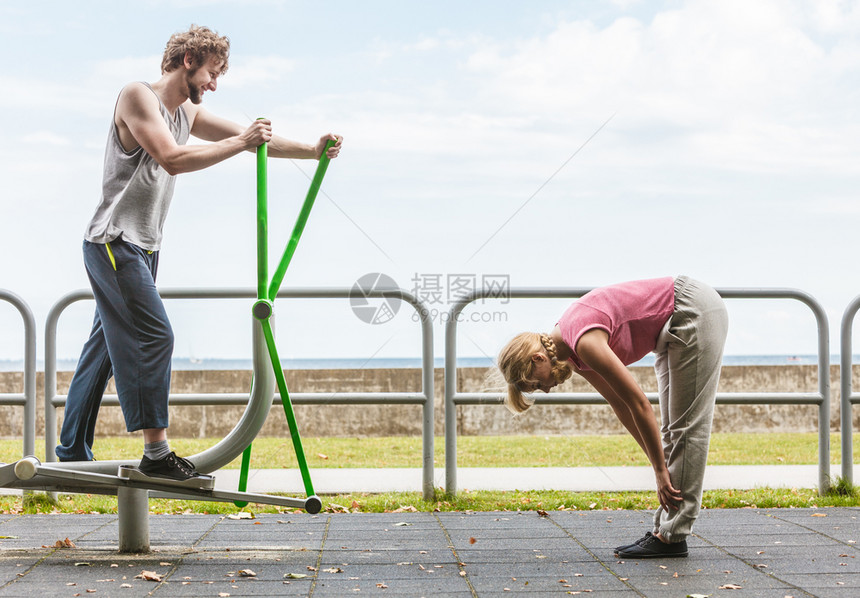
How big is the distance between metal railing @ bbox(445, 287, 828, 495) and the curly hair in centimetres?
173

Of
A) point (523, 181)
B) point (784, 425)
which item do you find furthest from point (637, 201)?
point (784, 425)

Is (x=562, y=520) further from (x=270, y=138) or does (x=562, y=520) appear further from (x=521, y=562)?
(x=270, y=138)

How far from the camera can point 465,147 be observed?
34.2m

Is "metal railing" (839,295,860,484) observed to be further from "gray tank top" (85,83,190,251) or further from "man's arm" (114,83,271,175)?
"gray tank top" (85,83,190,251)

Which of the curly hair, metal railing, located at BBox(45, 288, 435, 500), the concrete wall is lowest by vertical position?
the concrete wall

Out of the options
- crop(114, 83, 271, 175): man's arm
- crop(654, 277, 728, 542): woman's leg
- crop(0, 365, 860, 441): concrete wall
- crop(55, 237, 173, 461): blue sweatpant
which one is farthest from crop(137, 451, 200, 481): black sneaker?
crop(0, 365, 860, 441): concrete wall

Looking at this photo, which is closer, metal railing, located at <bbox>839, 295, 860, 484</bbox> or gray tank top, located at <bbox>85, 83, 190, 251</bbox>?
gray tank top, located at <bbox>85, 83, 190, 251</bbox>

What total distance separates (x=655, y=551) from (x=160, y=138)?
205cm

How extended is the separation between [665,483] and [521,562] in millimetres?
531

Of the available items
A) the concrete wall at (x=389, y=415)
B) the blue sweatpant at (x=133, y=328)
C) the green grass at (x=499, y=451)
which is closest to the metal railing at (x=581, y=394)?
the blue sweatpant at (x=133, y=328)

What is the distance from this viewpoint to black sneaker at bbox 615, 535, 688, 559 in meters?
2.72

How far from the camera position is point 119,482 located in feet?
8.38

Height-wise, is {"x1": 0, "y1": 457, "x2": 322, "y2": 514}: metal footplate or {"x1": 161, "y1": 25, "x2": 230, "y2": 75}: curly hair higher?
{"x1": 161, "y1": 25, "x2": 230, "y2": 75}: curly hair

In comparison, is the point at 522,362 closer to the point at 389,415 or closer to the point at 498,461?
the point at 498,461
